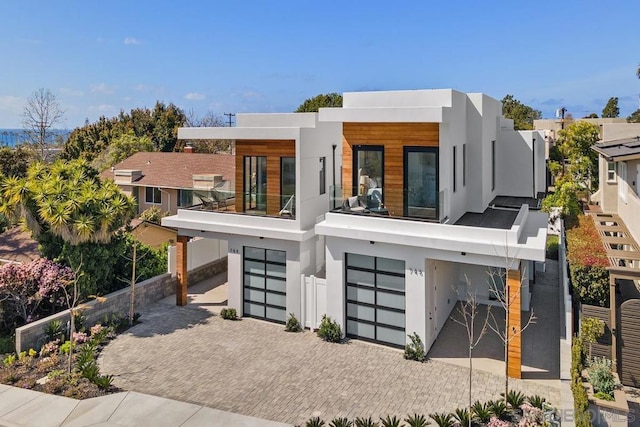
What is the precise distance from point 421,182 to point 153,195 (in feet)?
71.7

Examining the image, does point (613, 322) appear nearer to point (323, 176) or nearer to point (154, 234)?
point (323, 176)

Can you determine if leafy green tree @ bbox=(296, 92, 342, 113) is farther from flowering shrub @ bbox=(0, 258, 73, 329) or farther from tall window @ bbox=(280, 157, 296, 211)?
flowering shrub @ bbox=(0, 258, 73, 329)

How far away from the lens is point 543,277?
786 inches

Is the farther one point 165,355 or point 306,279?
point 306,279

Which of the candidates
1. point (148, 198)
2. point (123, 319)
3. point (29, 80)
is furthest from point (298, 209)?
point (29, 80)

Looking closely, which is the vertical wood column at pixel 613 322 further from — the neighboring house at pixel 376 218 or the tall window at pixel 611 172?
the tall window at pixel 611 172

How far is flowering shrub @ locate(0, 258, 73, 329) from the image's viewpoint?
597 inches

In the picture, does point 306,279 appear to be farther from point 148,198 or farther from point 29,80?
point 29,80

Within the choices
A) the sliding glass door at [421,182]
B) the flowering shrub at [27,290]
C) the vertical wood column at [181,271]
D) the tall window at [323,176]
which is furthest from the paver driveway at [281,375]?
the tall window at [323,176]

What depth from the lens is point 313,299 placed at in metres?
15.2

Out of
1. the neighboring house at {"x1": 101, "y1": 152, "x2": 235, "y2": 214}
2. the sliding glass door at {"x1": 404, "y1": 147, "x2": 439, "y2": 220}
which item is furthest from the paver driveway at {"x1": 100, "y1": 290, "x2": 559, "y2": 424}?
the neighboring house at {"x1": 101, "y1": 152, "x2": 235, "y2": 214}

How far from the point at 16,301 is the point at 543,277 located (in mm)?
19445

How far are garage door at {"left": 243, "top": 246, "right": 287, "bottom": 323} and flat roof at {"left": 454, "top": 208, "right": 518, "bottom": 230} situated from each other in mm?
5987

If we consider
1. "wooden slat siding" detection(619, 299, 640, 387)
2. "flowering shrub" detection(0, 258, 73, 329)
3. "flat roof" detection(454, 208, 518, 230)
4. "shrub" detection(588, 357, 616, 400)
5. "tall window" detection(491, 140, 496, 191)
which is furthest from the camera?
→ "tall window" detection(491, 140, 496, 191)
